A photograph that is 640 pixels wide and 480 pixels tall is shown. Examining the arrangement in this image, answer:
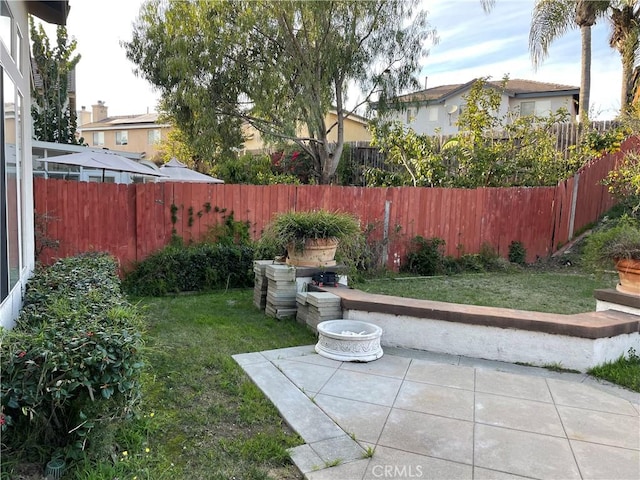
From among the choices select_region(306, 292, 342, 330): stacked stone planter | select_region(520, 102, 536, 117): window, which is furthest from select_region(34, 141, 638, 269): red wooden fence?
select_region(520, 102, 536, 117): window

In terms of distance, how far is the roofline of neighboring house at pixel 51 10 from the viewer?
423 centimetres

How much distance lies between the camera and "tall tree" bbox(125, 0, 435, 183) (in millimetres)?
11477

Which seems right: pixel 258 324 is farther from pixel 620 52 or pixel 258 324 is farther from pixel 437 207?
pixel 620 52

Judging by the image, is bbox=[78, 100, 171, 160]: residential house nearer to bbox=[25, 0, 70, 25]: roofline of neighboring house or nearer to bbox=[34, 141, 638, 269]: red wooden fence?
bbox=[34, 141, 638, 269]: red wooden fence

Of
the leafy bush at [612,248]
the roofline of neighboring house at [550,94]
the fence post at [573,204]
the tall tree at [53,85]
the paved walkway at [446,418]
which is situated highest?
the roofline of neighboring house at [550,94]

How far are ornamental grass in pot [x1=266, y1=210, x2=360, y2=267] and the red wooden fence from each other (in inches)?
93.6

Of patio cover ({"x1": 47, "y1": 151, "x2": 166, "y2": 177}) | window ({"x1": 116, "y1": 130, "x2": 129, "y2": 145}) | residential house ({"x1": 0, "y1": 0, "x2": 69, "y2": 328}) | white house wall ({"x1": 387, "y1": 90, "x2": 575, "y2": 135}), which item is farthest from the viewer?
window ({"x1": 116, "y1": 130, "x2": 129, "y2": 145})

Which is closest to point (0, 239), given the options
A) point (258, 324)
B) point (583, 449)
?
point (258, 324)

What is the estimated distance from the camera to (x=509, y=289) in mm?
7113

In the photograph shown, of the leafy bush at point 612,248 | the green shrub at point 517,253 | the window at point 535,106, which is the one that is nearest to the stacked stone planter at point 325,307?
the leafy bush at point 612,248

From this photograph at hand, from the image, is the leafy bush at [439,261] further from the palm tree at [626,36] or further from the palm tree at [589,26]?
the palm tree at [626,36]

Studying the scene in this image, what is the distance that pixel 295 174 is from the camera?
15773 millimetres

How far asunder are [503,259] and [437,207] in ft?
6.11

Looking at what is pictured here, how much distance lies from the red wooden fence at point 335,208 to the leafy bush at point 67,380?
463 cm
